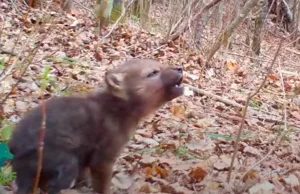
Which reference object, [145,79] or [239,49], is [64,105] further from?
[239,49]

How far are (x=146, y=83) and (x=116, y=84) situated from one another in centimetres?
22

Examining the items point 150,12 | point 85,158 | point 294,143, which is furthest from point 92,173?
point 150,12

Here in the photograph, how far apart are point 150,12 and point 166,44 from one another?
2367 mm

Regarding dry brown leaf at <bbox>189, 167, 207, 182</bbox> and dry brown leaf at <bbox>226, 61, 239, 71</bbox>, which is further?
dry brown leaf at <bbox>226, 61, 239, 71</bbox>

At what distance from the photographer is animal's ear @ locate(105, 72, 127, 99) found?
4.38m

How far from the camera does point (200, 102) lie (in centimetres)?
784

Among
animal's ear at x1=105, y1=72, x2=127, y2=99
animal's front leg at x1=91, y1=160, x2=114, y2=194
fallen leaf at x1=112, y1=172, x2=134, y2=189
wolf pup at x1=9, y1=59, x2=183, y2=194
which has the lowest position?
fallen leaf at x1=112, y1=172, x2=134, y2=189

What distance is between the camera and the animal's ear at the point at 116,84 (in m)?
4.38

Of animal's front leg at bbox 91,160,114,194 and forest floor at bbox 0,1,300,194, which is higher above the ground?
animal's front leg at bbox 91,160,114,194

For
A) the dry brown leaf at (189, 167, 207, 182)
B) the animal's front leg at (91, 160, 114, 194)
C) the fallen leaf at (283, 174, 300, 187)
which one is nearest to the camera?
the animal's front leg at (91, 160, 114, 194)

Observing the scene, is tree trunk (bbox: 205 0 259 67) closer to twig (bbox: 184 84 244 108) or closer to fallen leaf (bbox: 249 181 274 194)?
twig (bbox: 184 84 244 108)

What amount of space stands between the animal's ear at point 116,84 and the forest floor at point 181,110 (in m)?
0.55

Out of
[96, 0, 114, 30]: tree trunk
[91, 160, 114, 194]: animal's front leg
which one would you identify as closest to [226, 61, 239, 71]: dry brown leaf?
[96, 0, 114, 30]: tree trunk

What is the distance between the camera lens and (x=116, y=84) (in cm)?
439
